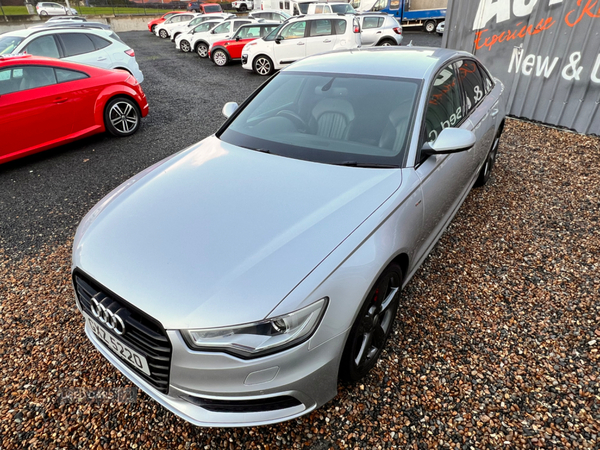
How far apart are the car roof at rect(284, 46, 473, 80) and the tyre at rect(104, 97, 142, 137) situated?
13.8 feet

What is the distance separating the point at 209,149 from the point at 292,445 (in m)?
2.08

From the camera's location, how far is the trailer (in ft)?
69.1

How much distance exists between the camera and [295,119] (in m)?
2.85

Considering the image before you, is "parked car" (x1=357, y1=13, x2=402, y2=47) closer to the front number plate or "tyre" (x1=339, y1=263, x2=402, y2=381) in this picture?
"tyre" (x1=339, y1=263, x2=402, y2=381)

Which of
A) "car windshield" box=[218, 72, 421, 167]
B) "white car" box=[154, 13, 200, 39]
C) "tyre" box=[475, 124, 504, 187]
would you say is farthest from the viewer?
"white car" box=[154, 13, 200, 39]

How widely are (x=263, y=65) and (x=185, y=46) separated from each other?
7.43 m

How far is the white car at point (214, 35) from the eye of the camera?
47.0 feet

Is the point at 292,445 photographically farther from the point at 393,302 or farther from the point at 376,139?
the point at 376,139

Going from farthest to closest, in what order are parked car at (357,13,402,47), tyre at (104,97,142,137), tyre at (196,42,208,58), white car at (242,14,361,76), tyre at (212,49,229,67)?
tyre at (196,42,208,58) → parked car at (357,13,402,47) → tyre at (212,49,229,67) → white car at (242,14,361,76) → tyre at (104,97,142,137)

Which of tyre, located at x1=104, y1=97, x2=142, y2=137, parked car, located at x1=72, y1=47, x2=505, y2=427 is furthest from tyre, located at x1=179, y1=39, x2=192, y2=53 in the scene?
parked car, located at x1=72, y1=47, x2=505, y2=427

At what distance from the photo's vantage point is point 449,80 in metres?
3.07

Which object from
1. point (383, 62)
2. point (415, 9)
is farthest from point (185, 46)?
point (383, 62)

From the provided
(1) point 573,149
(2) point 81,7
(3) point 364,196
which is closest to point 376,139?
(3) point 364,196

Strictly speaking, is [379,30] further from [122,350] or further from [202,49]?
[122,350]
